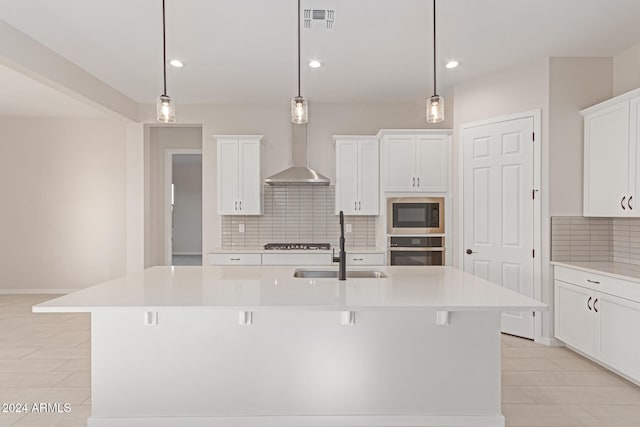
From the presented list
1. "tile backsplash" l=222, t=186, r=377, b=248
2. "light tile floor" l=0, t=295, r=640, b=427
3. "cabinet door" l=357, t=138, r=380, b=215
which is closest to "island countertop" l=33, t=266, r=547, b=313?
"light tile floor" l=0, t=295, r=640, b=427

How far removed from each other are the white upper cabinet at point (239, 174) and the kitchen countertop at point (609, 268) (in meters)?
3.29

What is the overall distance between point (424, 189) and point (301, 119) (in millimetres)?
2431

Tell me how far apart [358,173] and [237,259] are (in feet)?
5.76

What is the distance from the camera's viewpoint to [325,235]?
5.35m

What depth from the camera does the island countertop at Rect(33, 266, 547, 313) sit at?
1882 millimetres

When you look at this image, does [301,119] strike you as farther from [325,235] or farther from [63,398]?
[325,235]

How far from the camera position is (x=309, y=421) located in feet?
7.72

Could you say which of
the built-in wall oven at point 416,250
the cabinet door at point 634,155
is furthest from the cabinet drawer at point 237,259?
the cabinet door at point 634,155

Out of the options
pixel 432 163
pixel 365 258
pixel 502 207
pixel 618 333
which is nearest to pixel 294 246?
pixel 365 258

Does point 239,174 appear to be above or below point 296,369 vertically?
above

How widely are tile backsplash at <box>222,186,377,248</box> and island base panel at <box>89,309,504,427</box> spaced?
2.95 m

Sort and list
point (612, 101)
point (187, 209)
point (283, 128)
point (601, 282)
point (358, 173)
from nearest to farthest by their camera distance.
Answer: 1. point (601, 282)
2. point (612, 101)
3. point (358, 173)
4. point (283, 128)
5. point (187, 209)

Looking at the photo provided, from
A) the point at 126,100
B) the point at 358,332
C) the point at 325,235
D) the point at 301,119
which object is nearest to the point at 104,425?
the point at 358,332

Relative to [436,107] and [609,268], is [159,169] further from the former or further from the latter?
[609,268]
